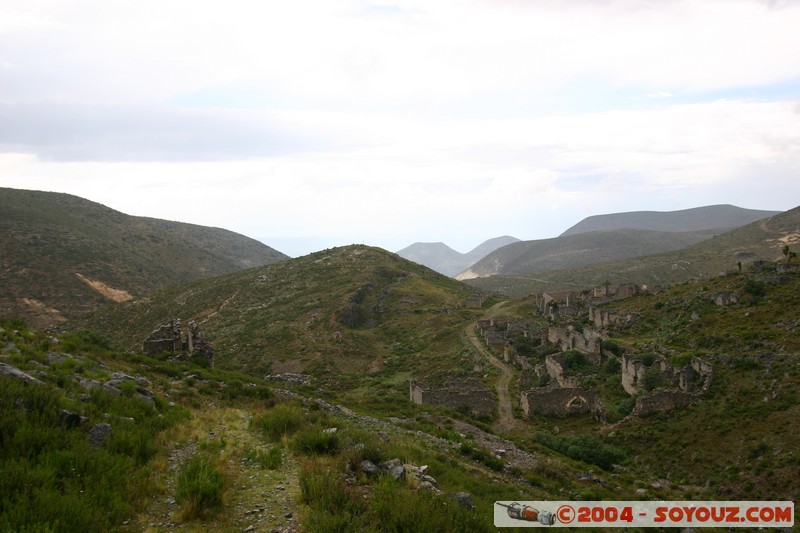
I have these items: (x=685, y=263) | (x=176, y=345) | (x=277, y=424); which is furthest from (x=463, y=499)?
(x=685, y=263)

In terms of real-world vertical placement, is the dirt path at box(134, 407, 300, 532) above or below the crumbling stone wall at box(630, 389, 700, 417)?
above

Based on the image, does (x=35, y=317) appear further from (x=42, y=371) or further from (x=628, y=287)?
(x=628, y=287)

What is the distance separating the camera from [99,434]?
9.30 meters

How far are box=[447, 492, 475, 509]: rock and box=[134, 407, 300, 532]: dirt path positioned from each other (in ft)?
9.13

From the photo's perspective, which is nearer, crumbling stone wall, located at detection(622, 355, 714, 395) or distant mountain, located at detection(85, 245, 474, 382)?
crumbling stone wall, located at detection(622, 355, 714, 395)

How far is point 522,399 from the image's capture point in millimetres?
25547

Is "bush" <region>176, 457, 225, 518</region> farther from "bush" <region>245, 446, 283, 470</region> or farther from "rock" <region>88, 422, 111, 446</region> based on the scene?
"rock" <region>88, 422, 111, 446</region>

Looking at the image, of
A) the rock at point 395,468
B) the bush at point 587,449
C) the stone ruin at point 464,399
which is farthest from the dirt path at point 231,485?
the stone ruin at point 464,399

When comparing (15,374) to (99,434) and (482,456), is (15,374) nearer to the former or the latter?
(99,434)

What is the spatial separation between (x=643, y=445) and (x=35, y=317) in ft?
246

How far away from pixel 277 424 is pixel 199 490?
175 inches

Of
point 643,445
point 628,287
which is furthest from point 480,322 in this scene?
point 643,445

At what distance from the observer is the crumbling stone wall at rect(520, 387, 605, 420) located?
80.2 feet

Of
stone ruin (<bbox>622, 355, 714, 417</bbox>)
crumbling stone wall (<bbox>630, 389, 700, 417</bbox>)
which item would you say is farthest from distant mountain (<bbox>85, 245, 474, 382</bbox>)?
stone ruin (<bbox>622, 355, 714, 417</bbox>)
